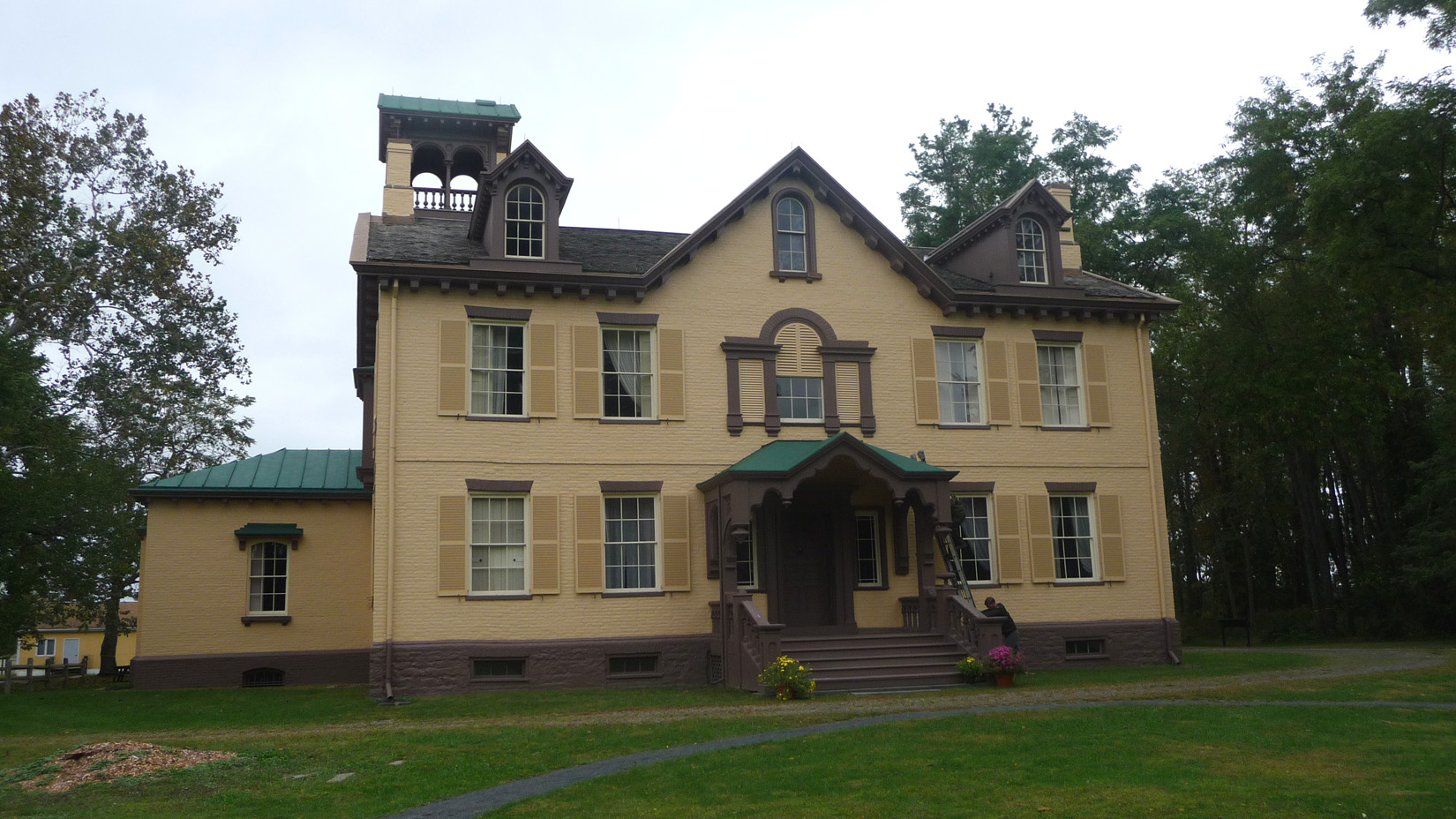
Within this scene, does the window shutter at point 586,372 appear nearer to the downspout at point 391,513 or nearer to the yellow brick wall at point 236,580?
the downspout at point 391,513

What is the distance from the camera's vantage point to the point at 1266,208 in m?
36.8

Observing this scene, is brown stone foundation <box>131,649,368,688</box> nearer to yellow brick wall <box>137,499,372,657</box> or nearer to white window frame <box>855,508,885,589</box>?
yellow brick wall <box>137,499,372,657</box>

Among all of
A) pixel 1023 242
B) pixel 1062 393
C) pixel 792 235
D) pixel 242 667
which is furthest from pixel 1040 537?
pixel 242 667

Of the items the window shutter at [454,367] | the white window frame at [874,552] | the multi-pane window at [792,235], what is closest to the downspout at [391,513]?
the window shutter at [454,367]

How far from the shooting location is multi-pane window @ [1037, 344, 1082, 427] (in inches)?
966

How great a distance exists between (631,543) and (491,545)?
2590mm

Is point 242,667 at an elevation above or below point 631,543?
below

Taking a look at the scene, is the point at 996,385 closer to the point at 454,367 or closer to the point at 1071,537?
the point at 1071,537

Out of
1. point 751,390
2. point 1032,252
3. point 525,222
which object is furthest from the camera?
point 1032,252

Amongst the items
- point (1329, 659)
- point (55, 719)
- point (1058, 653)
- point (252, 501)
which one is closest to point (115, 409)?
point (252, 501)

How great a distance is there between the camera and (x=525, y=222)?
22203 mm

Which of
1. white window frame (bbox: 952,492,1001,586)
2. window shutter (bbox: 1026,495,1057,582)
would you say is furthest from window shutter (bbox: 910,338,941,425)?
window shutter (bbox: 1026,495,1057,582)

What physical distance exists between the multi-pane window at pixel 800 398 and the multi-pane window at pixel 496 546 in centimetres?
554

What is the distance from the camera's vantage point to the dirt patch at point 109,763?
11.5 meters
